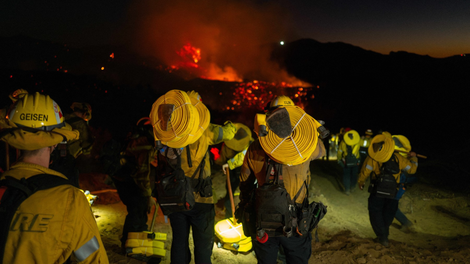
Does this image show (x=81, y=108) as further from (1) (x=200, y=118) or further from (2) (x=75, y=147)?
(1) (x=200, y=118)

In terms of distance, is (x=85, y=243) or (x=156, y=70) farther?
A: (x=156, y=70)

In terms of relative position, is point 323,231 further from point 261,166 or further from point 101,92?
point 101,92

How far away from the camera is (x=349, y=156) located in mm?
8844

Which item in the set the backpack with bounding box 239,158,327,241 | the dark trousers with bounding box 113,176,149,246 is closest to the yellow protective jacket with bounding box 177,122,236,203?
the backpack with bounding box 239,158,327,241

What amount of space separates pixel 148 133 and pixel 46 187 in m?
2.69

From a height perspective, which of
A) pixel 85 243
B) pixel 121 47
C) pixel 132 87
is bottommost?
pixel 85 243

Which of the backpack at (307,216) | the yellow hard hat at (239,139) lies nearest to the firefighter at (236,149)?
the yellow hard hat at (239,139)

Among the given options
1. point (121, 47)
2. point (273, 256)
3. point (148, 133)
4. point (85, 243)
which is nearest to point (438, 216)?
point (273, 256)

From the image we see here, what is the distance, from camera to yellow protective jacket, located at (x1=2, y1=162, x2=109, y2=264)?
142 centimetres

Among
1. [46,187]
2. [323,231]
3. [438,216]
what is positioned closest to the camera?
[46,187]

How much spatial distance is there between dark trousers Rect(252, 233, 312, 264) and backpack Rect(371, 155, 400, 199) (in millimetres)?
3063

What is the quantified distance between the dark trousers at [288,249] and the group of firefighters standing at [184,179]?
11mm

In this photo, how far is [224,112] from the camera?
109 ft

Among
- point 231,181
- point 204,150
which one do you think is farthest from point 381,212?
point 204,150
